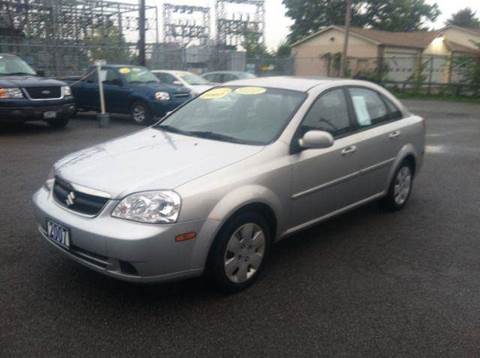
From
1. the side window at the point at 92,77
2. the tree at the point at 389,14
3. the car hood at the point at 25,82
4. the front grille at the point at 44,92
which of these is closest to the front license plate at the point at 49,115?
the front grille at the point at 44,92

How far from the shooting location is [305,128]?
160 inches

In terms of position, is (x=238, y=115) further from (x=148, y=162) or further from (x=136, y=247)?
(x=136, y=247)

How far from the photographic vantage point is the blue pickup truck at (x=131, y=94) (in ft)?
39.9

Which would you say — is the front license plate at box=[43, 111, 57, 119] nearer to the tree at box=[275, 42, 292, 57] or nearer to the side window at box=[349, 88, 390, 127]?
the side window at box=[349, 88, 390, 127]

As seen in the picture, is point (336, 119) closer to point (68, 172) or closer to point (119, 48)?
point (68, 172)

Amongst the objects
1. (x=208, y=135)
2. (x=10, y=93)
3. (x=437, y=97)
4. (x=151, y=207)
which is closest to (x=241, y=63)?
(x=437, y=97)

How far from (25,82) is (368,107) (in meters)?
7.77

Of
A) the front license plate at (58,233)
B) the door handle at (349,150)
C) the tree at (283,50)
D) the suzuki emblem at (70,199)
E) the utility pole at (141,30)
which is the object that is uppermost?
the tree at (283,50)

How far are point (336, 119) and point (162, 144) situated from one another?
1613 mm

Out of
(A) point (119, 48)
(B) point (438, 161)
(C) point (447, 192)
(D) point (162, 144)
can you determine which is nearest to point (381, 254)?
(D) point (162, 144)

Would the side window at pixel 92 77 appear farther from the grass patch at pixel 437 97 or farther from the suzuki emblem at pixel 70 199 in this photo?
the grass patch at pixel 437 97

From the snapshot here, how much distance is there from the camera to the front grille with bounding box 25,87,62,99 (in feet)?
32.9

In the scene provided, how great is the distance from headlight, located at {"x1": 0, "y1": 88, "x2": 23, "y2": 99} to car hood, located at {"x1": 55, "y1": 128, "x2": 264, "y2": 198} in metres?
6.53

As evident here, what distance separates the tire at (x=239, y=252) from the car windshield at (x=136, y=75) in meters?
10.0
